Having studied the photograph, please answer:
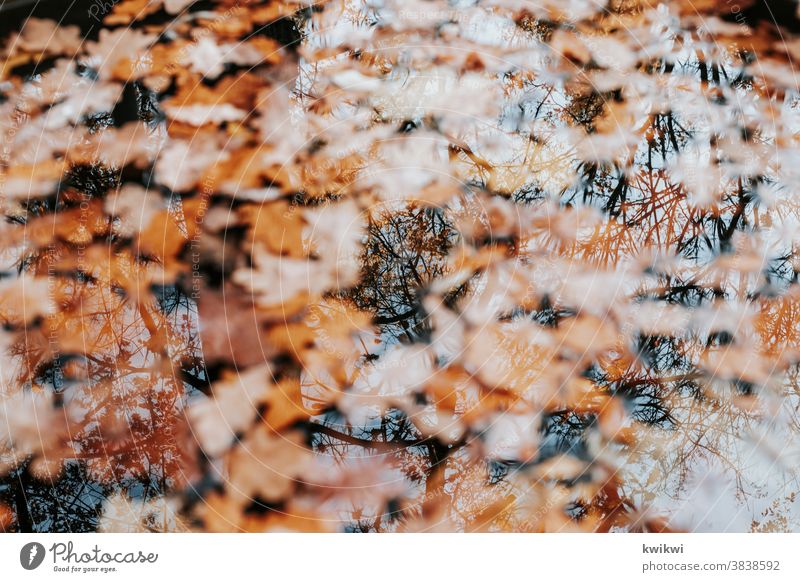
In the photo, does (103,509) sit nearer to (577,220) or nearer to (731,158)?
(577,220)

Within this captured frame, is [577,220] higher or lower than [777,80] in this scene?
lower

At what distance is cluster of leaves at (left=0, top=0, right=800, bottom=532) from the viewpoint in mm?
844

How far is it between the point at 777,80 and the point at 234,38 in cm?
91

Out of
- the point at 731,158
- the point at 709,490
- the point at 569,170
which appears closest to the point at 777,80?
the point at 731,158

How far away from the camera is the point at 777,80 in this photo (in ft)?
2.94

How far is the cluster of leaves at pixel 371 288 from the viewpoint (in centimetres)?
84

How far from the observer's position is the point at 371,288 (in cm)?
86

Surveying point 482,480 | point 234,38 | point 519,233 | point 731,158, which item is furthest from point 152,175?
point 731,158

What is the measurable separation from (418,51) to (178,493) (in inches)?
32.1

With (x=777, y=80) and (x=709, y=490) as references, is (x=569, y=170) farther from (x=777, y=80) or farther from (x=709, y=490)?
(x=709, y=490)

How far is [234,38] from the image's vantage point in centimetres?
86
